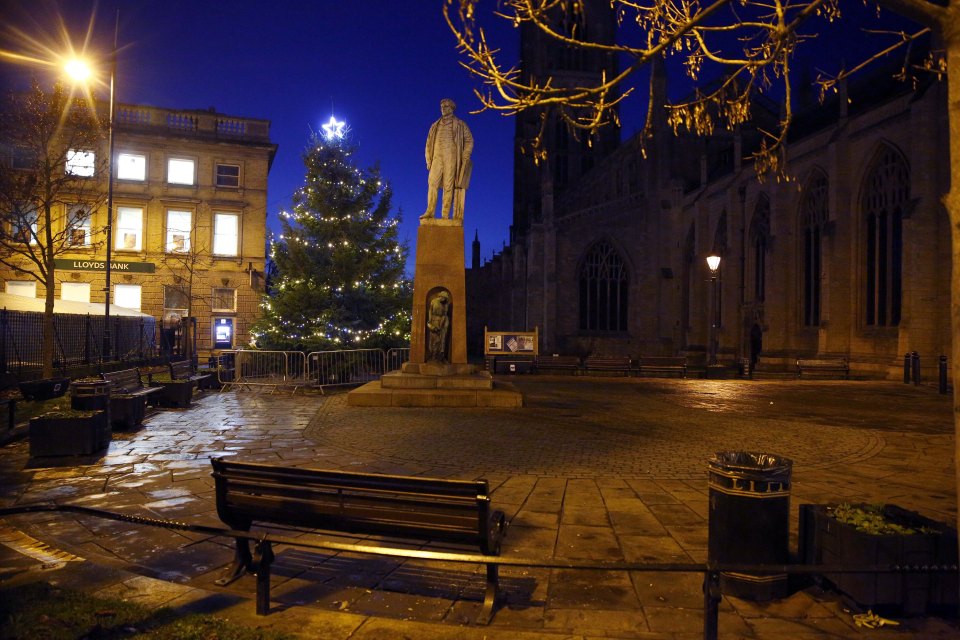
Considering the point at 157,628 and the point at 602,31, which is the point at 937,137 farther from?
the point at 602,31

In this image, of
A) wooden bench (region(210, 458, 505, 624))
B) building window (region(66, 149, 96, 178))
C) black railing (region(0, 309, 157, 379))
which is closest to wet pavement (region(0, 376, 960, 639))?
wooden bench (region(210, 458, 505, 624))

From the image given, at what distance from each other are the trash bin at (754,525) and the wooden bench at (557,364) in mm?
20723

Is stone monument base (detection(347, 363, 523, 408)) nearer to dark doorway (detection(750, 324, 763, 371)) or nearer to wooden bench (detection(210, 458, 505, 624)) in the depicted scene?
wooden bench (detection(210, 458, 505, 624))

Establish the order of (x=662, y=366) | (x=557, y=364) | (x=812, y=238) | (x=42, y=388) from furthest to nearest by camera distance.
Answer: (x=812, y=238), (x=557, y=364), (x=662, y=366), (x=42, y=388)

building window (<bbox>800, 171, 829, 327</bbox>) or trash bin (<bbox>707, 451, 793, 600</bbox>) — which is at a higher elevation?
building window (<bbox>800, 171, 829, 327</bbox>)

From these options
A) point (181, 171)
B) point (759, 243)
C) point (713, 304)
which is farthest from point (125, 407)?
point (759, 243)

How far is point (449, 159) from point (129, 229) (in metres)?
25.9

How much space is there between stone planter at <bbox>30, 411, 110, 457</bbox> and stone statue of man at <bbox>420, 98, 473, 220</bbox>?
25.4 feet

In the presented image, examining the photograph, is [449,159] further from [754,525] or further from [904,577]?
[904,577]

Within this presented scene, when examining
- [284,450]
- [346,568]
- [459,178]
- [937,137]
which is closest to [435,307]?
[459,178]

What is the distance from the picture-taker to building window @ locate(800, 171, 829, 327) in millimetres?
29062

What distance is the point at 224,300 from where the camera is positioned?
32781 millimetres

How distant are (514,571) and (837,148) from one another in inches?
1137

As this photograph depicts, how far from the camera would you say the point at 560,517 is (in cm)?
526
